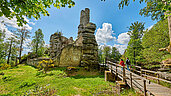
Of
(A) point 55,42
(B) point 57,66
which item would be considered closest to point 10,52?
(A) point 55,42

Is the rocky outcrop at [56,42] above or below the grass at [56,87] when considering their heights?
above

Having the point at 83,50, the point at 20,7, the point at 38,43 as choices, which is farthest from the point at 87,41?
the point at 38,43

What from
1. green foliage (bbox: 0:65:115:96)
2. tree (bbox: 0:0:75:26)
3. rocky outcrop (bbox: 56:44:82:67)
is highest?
tree (bbox: 0:0:75:26)

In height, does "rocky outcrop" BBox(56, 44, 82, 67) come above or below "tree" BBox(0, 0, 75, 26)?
below

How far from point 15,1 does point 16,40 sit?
27.9 meters

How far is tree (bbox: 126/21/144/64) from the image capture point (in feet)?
51.2

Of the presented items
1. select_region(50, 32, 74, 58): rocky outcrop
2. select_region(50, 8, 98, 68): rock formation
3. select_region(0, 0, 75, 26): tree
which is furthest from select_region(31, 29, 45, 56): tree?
select_region(0, 0, 75, 26): tree

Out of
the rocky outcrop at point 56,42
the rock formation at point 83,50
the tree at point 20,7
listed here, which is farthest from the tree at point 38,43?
the tree at point 20,7

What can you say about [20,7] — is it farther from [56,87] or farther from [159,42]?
[159,42]

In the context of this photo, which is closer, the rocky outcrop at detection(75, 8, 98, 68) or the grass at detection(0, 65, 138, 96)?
the grass at detection(0, 65, 138, 96)

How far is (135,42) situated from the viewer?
632 inches

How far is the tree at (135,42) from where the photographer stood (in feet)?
51.2

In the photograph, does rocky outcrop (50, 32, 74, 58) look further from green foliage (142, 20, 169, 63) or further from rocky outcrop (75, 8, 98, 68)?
green foliage (142, 20, 169, 63)

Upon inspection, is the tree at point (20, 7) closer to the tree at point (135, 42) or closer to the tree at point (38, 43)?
the tree at point (135, 42)
